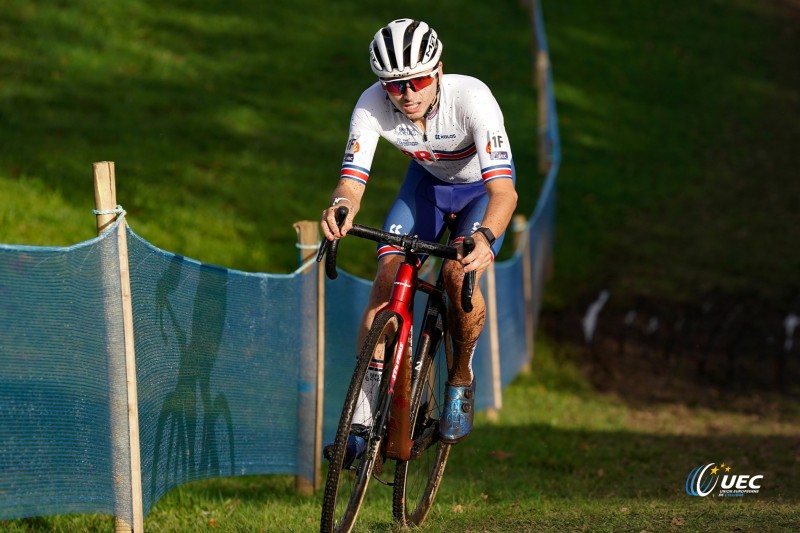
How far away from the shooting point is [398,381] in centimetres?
557

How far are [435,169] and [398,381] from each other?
4.83 ft

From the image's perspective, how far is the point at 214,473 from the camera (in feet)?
21.9

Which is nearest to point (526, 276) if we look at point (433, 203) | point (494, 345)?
point (494, 345)

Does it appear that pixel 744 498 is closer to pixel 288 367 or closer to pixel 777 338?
pixel 288 367

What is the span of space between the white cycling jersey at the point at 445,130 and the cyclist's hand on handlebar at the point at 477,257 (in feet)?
2.07

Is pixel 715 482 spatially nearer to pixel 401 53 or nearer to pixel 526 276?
pixel 401 53

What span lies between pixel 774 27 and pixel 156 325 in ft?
83.6

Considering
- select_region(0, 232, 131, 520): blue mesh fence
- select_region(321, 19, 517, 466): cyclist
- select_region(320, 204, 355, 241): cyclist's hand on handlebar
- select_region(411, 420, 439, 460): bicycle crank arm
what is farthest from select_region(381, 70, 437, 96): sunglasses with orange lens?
select_region(411, 420, 439, 460): bicycle crank arm

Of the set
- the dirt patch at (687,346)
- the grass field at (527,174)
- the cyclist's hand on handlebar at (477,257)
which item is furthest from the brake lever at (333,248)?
the dirt patch at (687,346)

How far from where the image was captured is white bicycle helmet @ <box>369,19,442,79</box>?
5.55 metres

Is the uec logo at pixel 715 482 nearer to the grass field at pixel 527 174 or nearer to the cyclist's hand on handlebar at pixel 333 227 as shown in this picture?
the grass field at pixel 527 174

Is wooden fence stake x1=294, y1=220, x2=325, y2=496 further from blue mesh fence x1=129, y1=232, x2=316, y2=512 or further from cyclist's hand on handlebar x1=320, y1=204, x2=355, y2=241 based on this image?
cyclist's hand on handlebar x1=320, y1=204, x2=355, y2=241

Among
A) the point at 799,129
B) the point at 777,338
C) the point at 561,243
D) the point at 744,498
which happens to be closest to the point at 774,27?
the point at 799,129

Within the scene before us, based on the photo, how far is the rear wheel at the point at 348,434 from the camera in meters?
5.08
